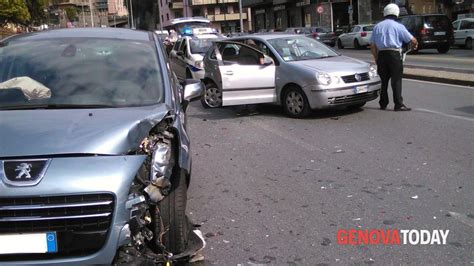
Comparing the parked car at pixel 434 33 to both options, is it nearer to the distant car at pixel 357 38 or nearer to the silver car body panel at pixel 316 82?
the distant car at pixel 357 38

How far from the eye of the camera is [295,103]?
10234 mm

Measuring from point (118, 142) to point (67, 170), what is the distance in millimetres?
383

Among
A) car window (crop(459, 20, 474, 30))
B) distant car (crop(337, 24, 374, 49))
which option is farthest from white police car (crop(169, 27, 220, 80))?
distant car (crop(337, 24, 374, 49))

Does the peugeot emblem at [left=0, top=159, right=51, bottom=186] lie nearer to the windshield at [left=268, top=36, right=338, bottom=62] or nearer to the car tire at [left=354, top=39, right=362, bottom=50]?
the windshield at [left=268, top=36, right=338, bottom=62]

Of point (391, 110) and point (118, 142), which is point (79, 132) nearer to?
point (118, 142)

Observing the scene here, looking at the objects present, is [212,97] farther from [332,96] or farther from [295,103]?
[332,96]

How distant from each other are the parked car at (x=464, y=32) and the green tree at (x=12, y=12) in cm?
3512

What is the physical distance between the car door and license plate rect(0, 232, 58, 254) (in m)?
7.32

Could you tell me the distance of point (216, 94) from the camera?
1145cm

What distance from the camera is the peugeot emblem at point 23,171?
3055 millimetres

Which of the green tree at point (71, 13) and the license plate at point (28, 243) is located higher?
the green tree at point (71, 13)

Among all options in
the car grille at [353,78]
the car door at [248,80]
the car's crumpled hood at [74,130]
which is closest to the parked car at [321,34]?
the car door at [248,80]

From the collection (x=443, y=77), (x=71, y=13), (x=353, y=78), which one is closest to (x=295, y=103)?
(x=353, y=78)

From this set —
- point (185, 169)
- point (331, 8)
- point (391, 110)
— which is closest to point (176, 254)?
point (185, 169)
